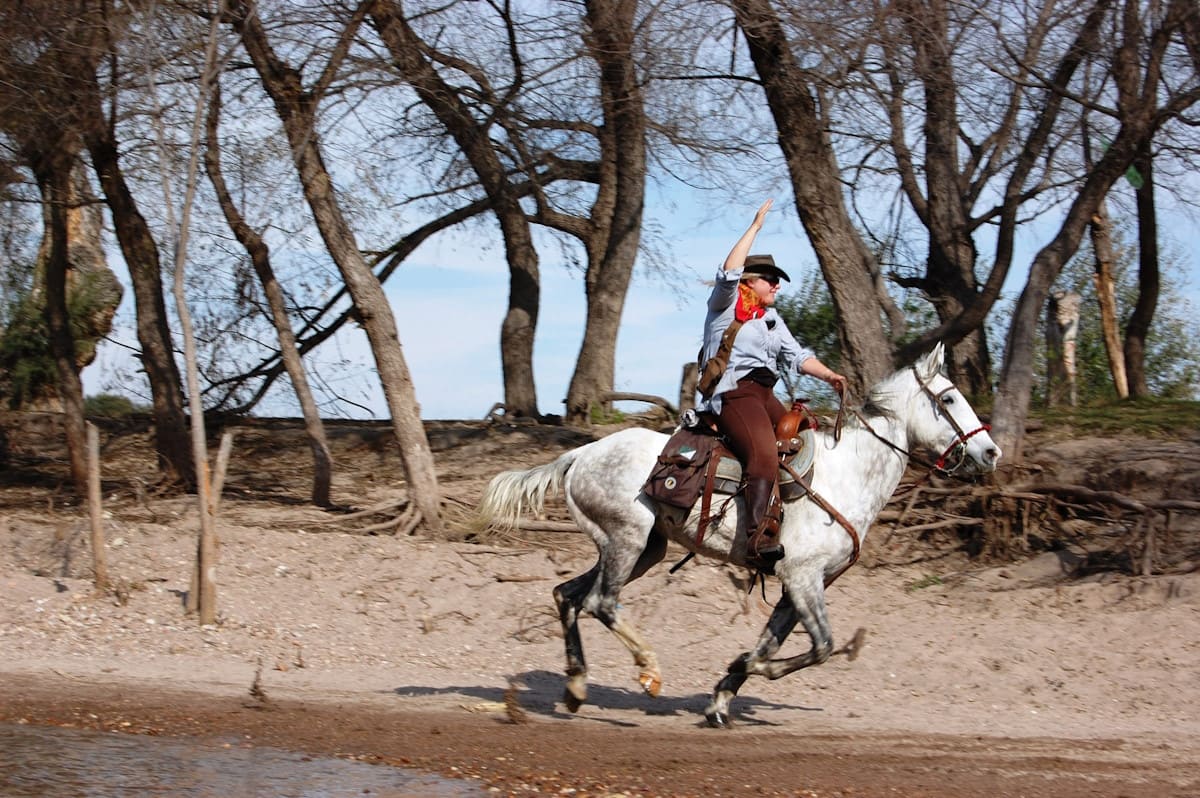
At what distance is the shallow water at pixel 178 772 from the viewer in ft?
23.0

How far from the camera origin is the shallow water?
7.00 meters

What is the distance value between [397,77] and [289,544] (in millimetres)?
5558

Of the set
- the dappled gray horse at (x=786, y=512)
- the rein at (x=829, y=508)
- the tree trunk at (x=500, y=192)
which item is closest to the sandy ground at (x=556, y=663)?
the dappled gray horse at (x=786, y=512)

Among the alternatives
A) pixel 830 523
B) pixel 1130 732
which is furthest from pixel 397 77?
pixel 1130 732

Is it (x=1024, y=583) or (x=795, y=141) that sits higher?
(x=795, y=141)

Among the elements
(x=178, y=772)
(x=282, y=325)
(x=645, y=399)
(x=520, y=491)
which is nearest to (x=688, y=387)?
(x=645, y=399)

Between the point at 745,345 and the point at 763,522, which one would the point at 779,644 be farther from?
the point at 745,345

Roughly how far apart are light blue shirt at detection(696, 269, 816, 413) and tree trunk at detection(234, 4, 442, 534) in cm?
633

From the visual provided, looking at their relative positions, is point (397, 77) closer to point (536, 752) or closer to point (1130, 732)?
point (536, 752)

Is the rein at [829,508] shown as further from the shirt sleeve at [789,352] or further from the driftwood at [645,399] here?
the driftwood at [645,399]

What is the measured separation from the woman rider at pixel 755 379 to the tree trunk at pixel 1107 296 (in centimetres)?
1135

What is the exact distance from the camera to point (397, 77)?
591 inches

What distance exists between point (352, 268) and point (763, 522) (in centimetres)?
751

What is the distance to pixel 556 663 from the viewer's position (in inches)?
467
